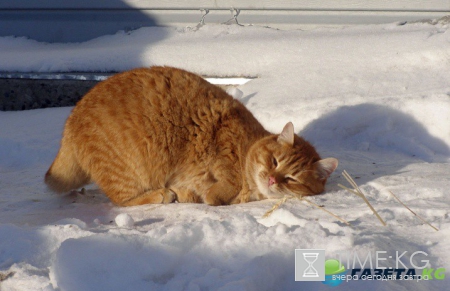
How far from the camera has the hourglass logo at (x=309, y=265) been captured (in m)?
2.10

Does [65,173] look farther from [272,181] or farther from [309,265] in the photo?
[309,265]

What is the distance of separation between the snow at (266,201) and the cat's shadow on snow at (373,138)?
0.01m

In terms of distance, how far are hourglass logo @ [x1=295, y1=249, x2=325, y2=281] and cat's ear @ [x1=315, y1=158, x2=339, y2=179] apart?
51.2 inches

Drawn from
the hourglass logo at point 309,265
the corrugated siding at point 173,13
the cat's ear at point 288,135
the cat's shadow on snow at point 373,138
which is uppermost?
the corrugated siding at point 173,13

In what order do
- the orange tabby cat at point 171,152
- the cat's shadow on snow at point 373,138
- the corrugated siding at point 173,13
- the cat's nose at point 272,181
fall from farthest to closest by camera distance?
the corrugated siding at point 173,13 → the cat's shadow on snow at point 373,138 → the orange tabby cat at point 171,152 → the cat's nose at point 272,181

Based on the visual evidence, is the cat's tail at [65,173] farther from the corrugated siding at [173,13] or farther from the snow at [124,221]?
the corrugated siding at [173,13]

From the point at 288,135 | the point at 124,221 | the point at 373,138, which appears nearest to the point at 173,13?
the point at 373,138

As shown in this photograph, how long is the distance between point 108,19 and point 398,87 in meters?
3.78

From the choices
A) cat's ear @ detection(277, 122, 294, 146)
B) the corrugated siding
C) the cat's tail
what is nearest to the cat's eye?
cat's ear @ detection(277, 122, 294, 146)

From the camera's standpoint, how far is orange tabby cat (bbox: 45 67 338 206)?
3.48m

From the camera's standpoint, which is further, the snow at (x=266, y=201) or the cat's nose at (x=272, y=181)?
the cat's nose at (x=272, y=181)

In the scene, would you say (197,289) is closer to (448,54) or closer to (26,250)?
(26,250)

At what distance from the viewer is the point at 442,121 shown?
14.6 ft

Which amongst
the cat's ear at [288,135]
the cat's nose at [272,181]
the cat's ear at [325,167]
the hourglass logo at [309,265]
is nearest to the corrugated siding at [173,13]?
the cat's ear at [288,135]
